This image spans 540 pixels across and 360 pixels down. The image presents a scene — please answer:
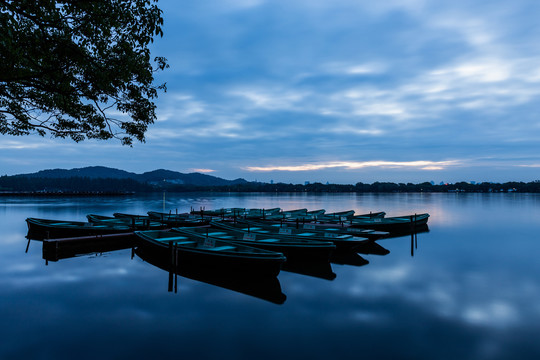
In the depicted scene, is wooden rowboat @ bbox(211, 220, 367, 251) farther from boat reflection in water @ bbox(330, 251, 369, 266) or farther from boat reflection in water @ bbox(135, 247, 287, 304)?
boat reflection in water @ bbox(135, 247, 287, 304)

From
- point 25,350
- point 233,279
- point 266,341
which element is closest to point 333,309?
point 266,341

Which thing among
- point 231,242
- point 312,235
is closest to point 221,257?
point 231,242

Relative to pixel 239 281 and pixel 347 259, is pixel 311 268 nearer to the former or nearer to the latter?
pixel 347 259

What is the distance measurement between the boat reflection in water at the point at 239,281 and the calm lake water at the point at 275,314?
0.91 feet

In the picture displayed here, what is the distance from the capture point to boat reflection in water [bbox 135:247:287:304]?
1619 cm

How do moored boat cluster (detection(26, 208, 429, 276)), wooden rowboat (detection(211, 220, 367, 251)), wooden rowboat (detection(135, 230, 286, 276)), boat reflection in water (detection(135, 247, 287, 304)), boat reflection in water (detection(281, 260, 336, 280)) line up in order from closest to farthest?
1. wooden rowboat (detection(135, 230, 286, 276))
2. boat reflection in water (detection(135, 247, 287, 304))
3. moored boat cluster (detection(26, 208, 429, 276))
4. boat reflection in water (detection(281, 260, 336, 280))
5. wooden rowboat (detection(211, 220, 367, 251))

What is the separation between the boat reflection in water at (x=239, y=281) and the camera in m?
16.2

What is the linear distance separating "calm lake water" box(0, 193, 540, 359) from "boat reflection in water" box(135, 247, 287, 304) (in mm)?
278

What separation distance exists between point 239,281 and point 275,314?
403 cm

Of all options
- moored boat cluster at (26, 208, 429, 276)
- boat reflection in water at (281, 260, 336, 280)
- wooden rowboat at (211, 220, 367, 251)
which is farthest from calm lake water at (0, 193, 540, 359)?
wooden rowboat at (211, 220, 367, 251)

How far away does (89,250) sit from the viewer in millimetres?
24531

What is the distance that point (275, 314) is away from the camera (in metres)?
14.1

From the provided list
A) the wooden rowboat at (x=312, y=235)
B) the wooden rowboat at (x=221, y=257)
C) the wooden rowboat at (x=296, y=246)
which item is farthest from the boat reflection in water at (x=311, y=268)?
the wooden rowboat at (x=221, y=257)

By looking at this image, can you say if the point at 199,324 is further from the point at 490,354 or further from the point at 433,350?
the point at 490,354
